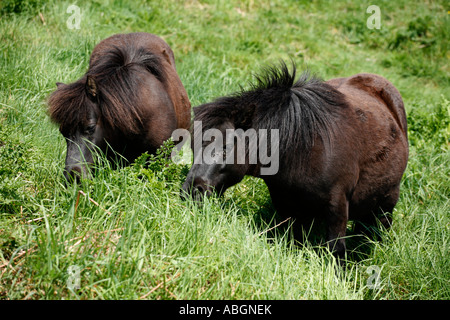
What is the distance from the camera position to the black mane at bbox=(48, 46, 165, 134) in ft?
13.6

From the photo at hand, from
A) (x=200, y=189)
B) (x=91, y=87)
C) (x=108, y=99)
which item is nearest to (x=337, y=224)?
(x=200, y=189)

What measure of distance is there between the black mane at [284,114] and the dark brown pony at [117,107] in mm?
859

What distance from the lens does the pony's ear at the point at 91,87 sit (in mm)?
4168

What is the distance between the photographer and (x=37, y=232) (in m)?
3.10

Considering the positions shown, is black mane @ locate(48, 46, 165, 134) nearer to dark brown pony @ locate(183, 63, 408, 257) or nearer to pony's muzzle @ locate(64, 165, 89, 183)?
pony's muzzle @ locate(64, 165, 89, 183)

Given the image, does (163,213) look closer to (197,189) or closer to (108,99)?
(197,189)

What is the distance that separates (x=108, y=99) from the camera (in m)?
4.23

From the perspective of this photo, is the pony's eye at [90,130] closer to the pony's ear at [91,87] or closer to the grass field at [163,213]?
the pony's ear at [91,87]

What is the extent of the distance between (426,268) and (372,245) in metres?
0.93

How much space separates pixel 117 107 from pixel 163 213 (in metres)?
1.24

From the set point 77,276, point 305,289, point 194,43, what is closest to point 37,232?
A: point 77,276

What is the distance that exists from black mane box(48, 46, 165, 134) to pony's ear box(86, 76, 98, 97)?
5 cm

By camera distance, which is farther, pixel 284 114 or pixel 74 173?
pixel 74 173

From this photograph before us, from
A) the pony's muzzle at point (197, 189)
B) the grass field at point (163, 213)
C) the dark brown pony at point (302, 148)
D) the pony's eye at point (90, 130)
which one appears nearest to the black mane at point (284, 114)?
the dark brown pony at point (302, 148)
